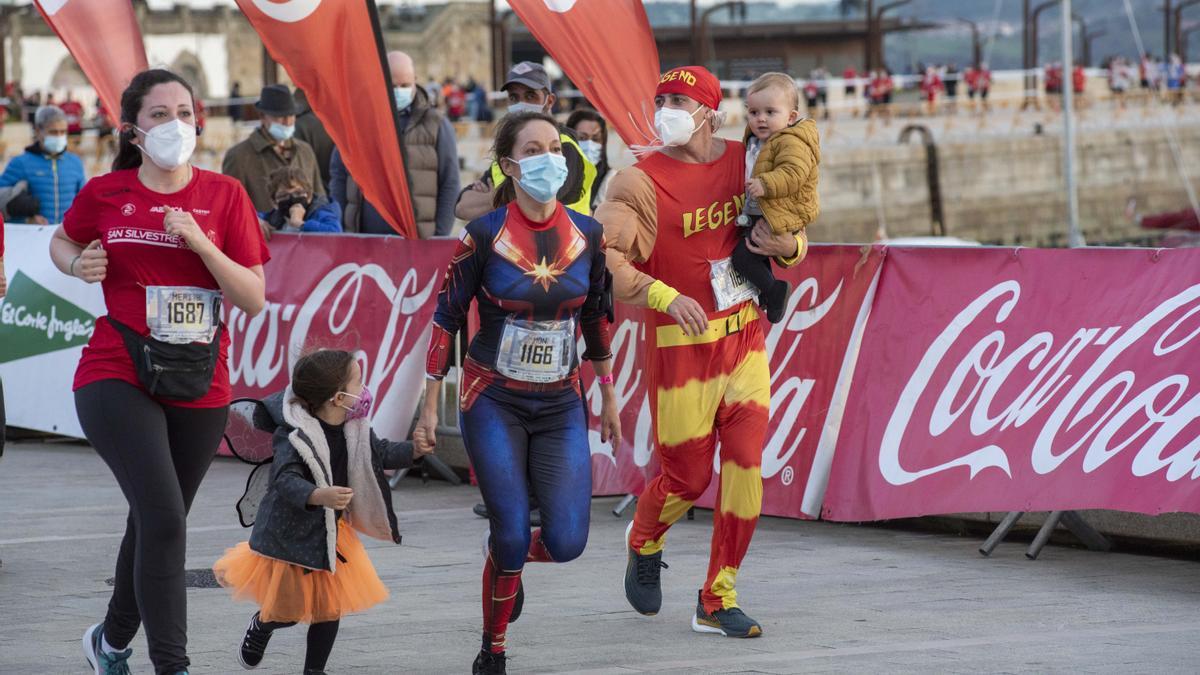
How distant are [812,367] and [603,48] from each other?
7.48 ft

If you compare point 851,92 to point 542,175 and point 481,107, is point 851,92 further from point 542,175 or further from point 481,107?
point 542,175

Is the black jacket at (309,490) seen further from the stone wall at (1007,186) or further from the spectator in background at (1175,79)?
the spectator in background at (1175,79)

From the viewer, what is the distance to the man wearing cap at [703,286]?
7336 millimetres

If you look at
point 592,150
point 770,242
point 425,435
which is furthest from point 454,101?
point 425,435

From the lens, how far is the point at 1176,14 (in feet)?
260

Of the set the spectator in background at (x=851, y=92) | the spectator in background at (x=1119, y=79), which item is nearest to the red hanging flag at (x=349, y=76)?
the spectator in background at (x=851, y=92)

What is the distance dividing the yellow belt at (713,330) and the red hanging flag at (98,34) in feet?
19.1

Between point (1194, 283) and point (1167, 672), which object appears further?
point (1194, 283)

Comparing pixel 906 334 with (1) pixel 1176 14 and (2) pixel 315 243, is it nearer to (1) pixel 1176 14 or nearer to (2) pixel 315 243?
(2) pixel 315 243

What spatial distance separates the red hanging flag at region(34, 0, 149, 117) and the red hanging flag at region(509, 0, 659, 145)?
289 centimetres

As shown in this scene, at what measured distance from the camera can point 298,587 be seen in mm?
6250

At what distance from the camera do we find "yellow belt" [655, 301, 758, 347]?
741 cm

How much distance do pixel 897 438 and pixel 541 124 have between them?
318 cm

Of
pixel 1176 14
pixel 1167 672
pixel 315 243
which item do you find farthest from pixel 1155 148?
pixel 1167 672
